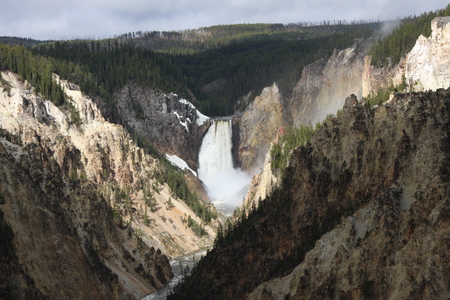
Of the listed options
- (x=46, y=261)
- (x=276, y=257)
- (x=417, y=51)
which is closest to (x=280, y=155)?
(x=417, y=51)

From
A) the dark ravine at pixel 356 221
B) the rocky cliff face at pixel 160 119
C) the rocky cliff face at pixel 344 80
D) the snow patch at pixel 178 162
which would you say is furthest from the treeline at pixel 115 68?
the dark ravine at pixel 356 221

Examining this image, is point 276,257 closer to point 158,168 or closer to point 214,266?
point 214,266

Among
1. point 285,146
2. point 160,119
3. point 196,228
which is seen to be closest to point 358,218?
point 285,146

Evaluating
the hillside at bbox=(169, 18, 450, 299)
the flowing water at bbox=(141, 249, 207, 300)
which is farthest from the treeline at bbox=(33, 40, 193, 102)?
the hillside at bbox=(169, 18, 450, 299)

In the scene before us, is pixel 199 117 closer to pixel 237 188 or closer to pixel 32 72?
pixel 237 188

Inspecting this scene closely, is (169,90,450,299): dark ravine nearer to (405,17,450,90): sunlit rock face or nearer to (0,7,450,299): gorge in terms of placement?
(0,7,450,299): gorge
